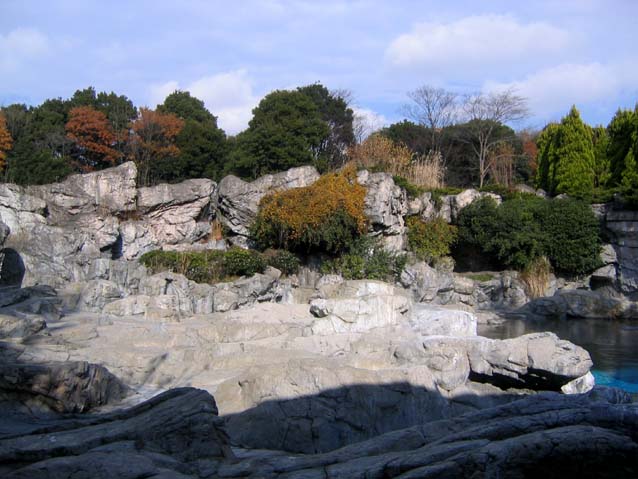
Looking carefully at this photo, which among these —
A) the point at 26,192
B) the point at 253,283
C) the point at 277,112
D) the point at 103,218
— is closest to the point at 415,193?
the point at 277,112

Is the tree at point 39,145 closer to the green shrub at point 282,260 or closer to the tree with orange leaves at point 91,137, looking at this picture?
the tree with orange leaves at point 91,137

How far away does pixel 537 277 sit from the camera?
72.1ft

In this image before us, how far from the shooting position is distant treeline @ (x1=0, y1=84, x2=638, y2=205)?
2322 centimetres

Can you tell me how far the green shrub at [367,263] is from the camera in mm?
19547

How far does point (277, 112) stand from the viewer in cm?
2488

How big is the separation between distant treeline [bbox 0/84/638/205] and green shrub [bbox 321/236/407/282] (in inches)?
186

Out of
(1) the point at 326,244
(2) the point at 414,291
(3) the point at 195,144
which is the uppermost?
(3) the point at 195,144

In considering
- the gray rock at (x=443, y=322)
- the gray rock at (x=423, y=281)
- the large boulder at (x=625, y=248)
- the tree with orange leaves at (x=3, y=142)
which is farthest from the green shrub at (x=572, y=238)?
the tree with orange leaves at (x=3, y=142)

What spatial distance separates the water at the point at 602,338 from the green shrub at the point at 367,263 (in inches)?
139

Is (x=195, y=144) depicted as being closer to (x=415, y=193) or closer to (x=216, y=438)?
(x=415, y=193)

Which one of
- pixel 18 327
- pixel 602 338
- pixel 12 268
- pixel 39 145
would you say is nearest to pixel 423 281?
pixel 602 338

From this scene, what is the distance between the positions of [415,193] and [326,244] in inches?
177

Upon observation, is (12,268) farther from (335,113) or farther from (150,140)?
(335,113)

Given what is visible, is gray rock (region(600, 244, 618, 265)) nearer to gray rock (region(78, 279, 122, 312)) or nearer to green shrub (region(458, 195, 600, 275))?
green shrub (region(458, 195, 600, 275))
